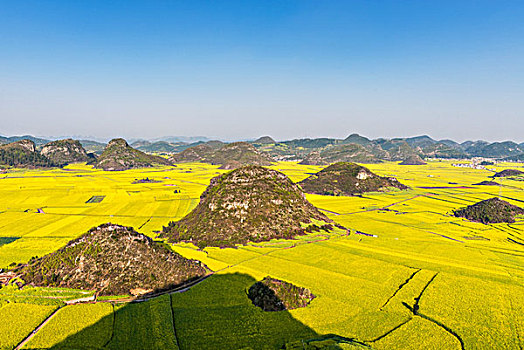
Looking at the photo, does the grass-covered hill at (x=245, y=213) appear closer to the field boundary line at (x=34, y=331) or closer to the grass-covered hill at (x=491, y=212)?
the field boundary line at (x=34, y=331)

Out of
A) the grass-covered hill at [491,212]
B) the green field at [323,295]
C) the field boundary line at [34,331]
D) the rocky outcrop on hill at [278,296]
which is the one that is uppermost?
the grass-covered hill at [491,212]

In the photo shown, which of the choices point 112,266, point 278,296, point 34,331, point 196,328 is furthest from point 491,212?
point 34,331

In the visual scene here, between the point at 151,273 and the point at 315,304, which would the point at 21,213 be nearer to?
the point at 151,273

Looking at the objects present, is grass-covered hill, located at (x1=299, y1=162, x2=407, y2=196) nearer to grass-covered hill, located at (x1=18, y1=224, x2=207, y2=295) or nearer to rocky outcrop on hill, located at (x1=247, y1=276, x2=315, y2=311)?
rocky outcrop on hill, located at (x1=247, y1=276, x2=315, y2=311)

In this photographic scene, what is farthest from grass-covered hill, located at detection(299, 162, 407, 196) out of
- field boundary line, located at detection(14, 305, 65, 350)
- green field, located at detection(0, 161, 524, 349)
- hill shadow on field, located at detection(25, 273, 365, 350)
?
field boundary line, located at detection(14, 305, 65, 350)

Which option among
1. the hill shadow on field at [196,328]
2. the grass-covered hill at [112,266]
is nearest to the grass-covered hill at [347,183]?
the grass-covered hill at [112,266]

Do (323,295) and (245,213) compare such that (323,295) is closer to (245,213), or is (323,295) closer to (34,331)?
(245,213)
